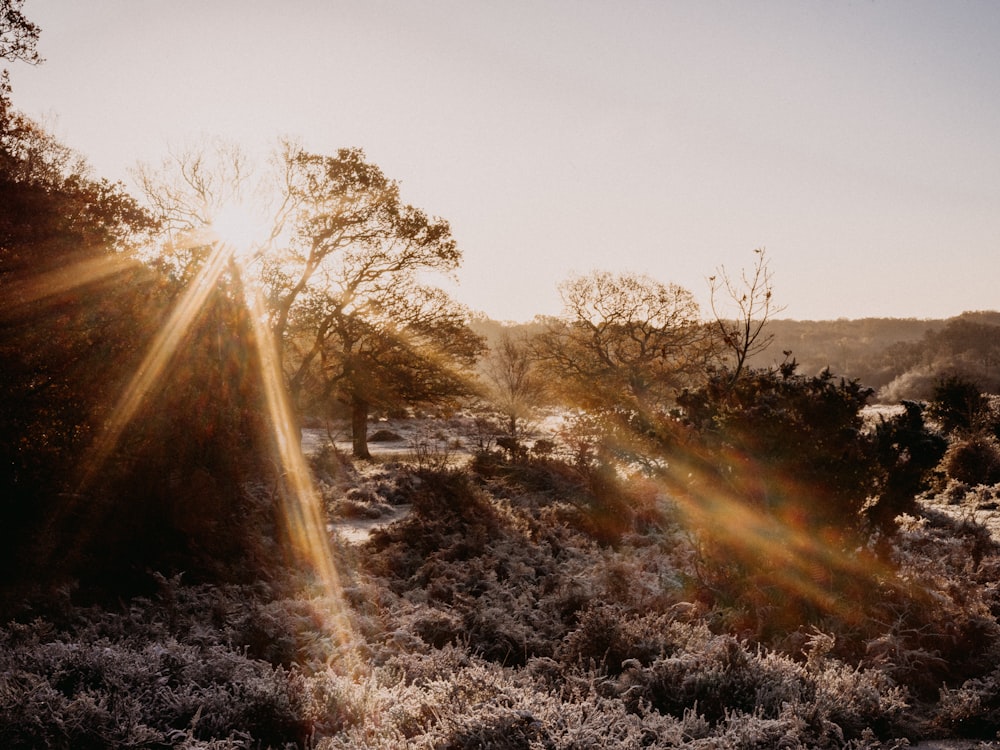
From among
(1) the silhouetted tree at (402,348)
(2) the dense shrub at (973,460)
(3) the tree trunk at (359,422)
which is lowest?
(2) the dense shrub at (973,460)

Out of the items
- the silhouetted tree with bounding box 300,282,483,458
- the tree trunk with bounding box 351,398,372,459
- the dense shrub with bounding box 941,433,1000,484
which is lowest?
the dense shrub with bounding box 941,433,1000,484

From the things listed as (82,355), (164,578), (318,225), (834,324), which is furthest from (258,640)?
(834,324)

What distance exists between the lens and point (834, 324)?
120188 mm

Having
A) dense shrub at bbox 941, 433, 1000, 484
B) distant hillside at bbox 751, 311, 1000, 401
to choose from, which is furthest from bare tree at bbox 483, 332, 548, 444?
dense shrub at bbox 941, 433, 1000, 484

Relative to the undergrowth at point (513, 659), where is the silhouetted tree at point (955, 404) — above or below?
above

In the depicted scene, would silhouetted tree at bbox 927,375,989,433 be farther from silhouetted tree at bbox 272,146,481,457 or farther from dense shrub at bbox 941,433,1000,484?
silhouetted tree at bbox 272,146,481,457

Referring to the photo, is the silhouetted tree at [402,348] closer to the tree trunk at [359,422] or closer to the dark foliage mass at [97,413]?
the tree trunk at [359,422]

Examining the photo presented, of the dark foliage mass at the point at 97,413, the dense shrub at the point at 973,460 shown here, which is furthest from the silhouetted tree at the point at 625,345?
the dark foliage mass at the point at 97,413

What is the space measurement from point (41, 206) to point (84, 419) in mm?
3208

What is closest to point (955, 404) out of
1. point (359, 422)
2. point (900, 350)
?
point (359, 422)

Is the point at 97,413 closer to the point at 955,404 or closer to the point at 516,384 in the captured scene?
the point at 516,384

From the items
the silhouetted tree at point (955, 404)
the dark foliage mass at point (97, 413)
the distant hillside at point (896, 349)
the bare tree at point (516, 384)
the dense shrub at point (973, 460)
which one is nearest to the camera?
the dark foliage mass at point (97, 413)

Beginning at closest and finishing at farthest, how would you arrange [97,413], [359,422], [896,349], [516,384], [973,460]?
[97,413] → [973,460] → [359,422] → [516,384] → [896,349]

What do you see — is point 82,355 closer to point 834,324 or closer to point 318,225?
point 318,225
